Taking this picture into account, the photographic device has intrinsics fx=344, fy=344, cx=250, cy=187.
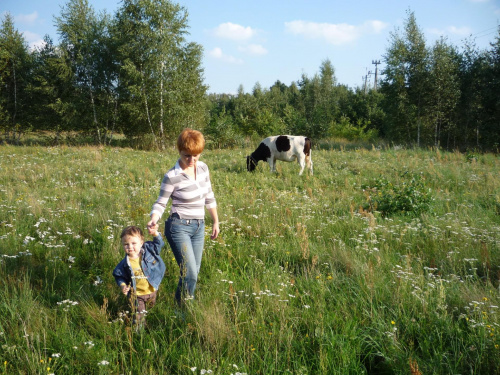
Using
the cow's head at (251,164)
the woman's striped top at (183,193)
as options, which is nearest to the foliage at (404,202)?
the woman's striped top at (183,193)

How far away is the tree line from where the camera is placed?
23.1m

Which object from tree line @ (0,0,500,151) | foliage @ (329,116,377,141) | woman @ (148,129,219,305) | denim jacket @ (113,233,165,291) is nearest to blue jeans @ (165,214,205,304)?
woman @ (148,129,219,305)

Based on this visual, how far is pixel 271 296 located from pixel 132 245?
1508 millimetres

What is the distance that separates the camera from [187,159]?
11.8 feet

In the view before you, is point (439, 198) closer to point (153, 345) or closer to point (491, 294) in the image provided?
point (491, 294)

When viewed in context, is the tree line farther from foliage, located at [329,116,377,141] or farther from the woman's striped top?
the woman's striped top

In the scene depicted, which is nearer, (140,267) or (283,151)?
(140,267)

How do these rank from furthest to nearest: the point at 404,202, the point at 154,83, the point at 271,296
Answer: the point at 154,83 < the point at 404,202 < the point at 271,296

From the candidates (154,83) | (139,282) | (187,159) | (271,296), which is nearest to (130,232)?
(139,282)

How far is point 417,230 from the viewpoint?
588 centimetres

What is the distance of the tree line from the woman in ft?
69.7

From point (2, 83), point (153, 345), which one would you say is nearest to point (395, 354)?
point (153, 345)

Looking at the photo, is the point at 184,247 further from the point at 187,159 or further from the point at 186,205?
the point at 187,159

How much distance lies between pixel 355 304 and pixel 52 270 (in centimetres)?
370
